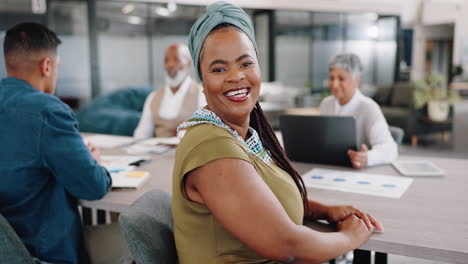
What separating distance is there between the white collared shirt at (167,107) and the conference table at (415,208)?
1.50 m

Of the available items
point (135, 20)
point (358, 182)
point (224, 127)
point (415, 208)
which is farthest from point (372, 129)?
point (135, 20)

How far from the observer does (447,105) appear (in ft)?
23.9

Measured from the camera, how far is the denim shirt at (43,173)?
1632 mm

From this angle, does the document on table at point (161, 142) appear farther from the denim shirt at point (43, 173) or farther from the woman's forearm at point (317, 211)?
the woman's forearm at point (317, 211)

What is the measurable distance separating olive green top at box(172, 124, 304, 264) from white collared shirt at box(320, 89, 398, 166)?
1.18 meters

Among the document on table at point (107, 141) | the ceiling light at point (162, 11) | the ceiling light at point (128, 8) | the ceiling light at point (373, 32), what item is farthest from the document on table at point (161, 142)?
the ceiling light at point (373, 32)

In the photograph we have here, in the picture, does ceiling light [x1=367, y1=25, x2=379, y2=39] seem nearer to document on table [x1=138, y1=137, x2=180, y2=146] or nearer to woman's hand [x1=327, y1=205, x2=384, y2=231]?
document on table [x1=138, y1=137, x2=180, y2=146]

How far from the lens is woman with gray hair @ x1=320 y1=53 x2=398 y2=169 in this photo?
2254 mm

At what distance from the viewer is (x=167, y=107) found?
3.71 metres

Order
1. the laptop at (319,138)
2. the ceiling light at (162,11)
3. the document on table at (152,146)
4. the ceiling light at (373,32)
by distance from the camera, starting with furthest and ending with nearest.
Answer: the ceiling light at (373,32) < the ceiling light at (162,11) < the document on table at (152,146) < the laptop at (319,138)

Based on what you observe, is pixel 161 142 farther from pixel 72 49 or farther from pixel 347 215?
pixel 72 49

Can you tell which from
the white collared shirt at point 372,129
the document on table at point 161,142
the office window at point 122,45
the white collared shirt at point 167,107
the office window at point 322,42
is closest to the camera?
the white collared shirt at point 372,129

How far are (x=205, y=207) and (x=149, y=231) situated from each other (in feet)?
0.79

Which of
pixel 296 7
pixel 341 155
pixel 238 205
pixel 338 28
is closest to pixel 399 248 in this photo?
pixel 238 205
